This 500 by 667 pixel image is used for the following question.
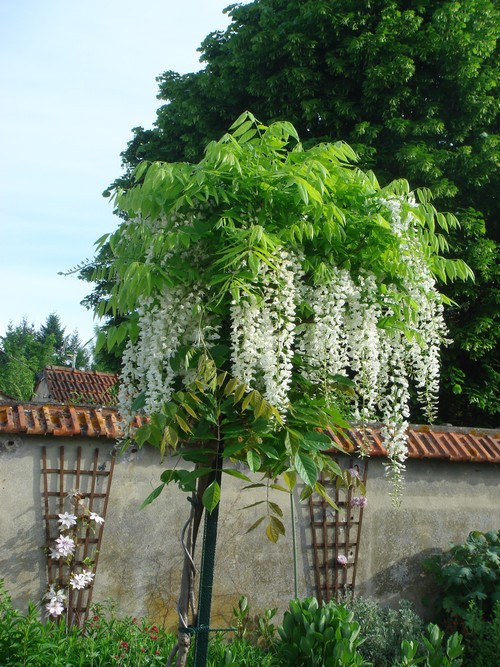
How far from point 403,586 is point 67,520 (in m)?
3.25

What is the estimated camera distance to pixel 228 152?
2.83 metres

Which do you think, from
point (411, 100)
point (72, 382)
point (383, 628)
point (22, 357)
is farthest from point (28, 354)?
point (383, 628)

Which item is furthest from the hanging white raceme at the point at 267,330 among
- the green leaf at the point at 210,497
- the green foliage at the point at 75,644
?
the green foliage at the point at 75,644

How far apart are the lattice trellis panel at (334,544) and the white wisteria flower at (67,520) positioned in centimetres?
207

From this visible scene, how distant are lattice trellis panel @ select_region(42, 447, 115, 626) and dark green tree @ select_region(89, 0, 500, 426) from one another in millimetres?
5744

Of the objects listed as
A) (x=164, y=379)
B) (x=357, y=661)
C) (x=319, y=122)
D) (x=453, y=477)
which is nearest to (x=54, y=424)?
(x=164, y=379)

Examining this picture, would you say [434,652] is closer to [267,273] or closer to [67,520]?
[67,520]

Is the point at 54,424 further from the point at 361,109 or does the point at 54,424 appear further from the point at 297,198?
the point at 361,109

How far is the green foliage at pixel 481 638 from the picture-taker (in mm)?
5273

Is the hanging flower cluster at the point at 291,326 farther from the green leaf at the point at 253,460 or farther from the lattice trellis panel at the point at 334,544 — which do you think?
the lattice trellis panel at the point at 334,544

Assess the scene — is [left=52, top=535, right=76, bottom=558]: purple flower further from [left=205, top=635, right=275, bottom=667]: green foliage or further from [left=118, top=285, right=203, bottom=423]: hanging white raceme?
[left=118, top=285, right=203, bottom=423]: hanging white raceme

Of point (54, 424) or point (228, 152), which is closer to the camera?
point (228, 152)

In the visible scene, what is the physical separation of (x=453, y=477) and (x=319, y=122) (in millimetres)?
5755

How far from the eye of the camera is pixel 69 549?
5.06 metres
